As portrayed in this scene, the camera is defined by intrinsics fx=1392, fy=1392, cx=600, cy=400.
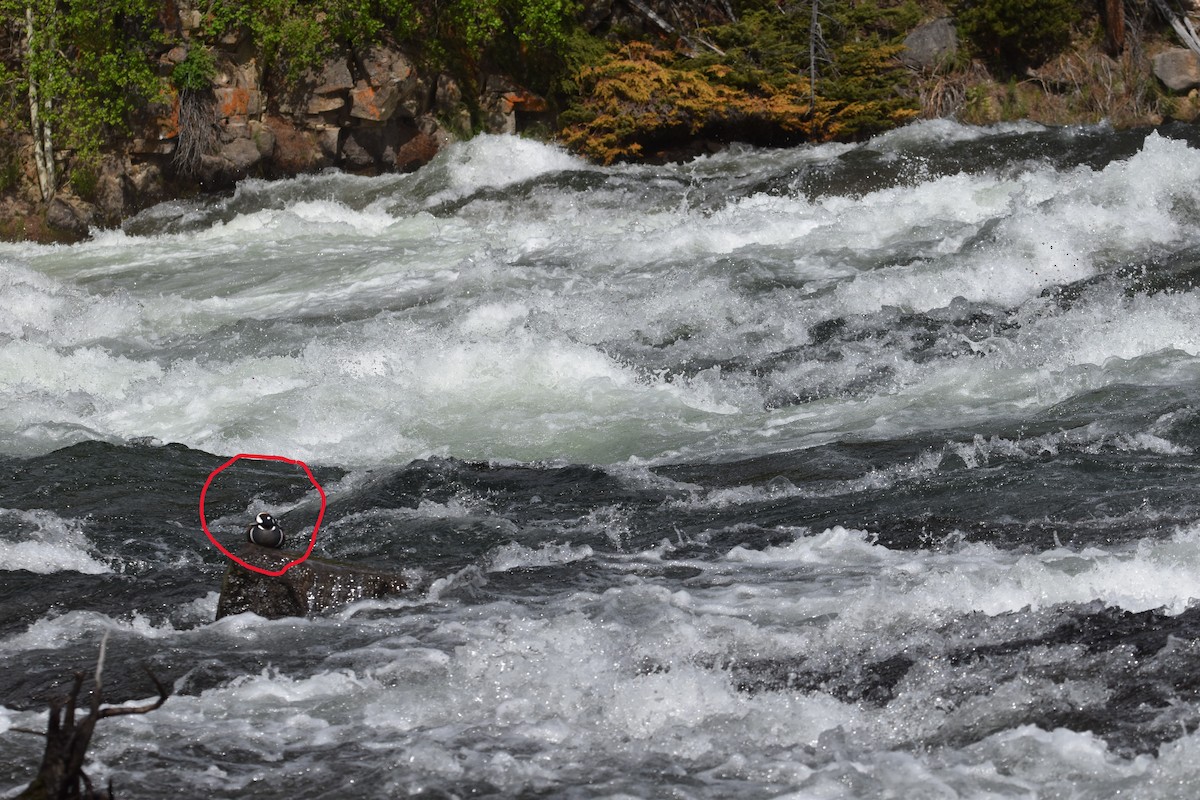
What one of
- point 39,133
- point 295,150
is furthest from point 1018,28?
point 39,133

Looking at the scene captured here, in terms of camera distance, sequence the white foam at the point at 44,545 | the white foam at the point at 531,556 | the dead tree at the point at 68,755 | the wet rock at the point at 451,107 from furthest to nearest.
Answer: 1. the wet rock at the point at 451,107
2. the white foam at the point at 44,545
3. the white foam at the point at 531,556
4. the dead tree at the point at 68,755

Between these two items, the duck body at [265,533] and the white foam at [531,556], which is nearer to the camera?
the duck body at [265,533]

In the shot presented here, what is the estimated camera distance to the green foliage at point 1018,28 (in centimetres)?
1576

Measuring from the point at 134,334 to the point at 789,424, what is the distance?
505cm

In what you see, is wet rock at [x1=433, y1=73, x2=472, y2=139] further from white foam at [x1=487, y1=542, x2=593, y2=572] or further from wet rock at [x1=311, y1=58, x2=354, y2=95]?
white foam at [x1=487, y1=542, x2=593, y2=572]

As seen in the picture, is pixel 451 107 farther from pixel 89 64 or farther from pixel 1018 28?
pixel 1018 28

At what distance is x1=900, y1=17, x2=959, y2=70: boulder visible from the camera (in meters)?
15.8

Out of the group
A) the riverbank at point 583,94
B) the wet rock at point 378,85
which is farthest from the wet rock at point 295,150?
the wet rock at point 378,85

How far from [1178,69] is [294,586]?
14.1 meters

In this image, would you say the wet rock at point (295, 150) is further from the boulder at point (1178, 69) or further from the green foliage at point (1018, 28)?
the boulder at point (1178, 69)

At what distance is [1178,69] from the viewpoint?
15.5 meters

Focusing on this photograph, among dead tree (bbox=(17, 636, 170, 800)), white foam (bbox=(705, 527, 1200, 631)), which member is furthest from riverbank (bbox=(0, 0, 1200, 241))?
dead tree (bbox=(17, 636, 170, 800))

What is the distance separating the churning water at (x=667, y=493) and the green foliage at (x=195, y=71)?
3.21 meters

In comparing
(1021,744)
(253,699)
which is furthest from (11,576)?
(1021,744)
